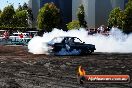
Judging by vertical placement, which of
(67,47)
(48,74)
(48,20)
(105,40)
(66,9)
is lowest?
(48,74)

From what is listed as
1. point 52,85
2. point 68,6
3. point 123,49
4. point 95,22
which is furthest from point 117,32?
point 68,6

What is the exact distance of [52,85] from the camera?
40.9ft

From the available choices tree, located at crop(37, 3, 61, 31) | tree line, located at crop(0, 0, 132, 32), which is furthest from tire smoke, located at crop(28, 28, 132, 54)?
tree, located at crop(37, 3, 61, 31)

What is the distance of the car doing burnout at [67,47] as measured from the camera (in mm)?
23766

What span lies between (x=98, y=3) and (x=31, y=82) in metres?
91.1

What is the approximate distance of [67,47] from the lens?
2403 centimetres

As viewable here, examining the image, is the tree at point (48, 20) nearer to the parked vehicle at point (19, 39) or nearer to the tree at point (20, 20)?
the tree at point (20, 20)

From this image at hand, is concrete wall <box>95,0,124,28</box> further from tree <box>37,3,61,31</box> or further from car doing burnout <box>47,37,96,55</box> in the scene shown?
car doing burnout <box>47,37,96,55</box>

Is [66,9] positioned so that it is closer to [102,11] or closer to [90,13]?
[90,13]

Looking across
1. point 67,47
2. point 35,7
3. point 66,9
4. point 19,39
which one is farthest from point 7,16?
point 67,47

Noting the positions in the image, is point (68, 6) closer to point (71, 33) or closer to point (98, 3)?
point (98, 3)

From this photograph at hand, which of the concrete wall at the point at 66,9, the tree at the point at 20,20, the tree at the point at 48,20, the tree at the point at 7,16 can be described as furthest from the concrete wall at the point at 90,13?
the tree at the point at 7,16

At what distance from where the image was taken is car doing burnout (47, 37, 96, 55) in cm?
2377

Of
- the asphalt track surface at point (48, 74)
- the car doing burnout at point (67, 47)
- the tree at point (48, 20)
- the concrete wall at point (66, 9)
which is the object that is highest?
the concrete wall at point (66, 9)
